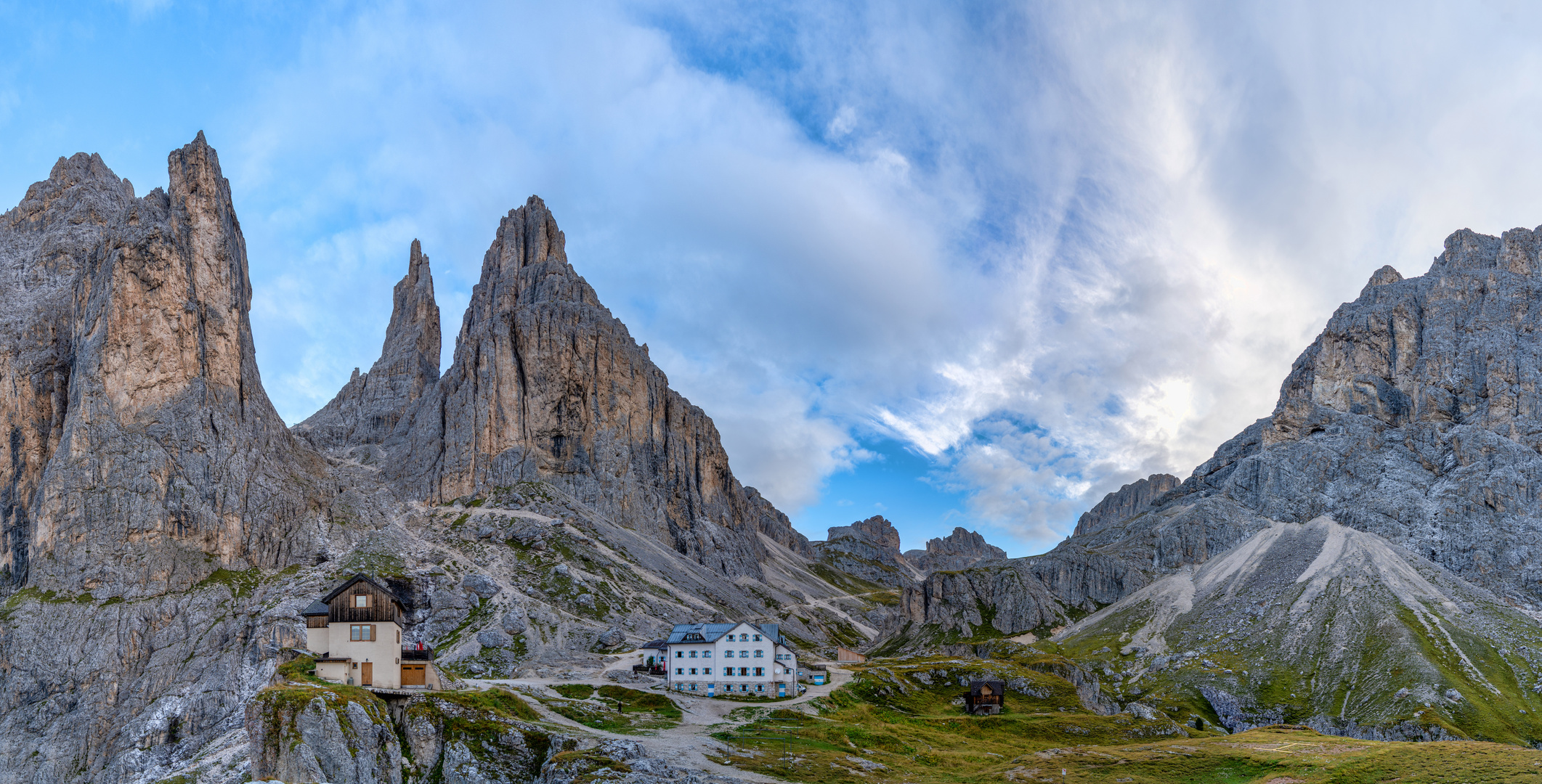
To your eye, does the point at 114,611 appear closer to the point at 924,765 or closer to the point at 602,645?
the point at 602,645

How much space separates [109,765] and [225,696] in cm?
1639

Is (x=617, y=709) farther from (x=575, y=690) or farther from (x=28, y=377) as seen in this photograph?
(x=28, y=377)

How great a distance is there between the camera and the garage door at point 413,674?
3093 inches

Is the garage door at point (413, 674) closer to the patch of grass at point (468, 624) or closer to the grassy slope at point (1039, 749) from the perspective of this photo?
the grassy slope at point (1039, 749)

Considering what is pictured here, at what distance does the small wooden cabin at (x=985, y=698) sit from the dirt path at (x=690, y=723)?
650 inches

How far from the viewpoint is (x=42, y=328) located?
185875mm

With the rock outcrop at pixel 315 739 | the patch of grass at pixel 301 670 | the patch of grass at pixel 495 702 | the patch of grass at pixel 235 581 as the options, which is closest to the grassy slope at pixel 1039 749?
the patch of grass at pixel 495 702

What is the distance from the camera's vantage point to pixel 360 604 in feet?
251

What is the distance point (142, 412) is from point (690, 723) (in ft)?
476

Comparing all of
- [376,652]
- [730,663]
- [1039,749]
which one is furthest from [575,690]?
[1039,749]

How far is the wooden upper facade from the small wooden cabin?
232 feet

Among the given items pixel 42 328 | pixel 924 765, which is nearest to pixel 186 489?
pixel 42 328

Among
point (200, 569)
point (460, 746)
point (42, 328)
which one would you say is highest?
point (42, 328)

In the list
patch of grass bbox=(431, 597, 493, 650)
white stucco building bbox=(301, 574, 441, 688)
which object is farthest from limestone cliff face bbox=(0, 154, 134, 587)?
white stucco building bbox=(301, 574, 441, 688)
